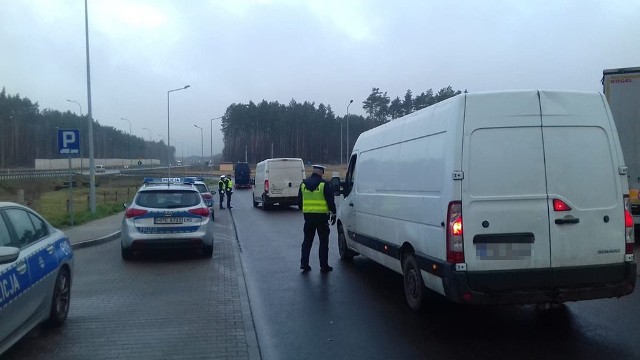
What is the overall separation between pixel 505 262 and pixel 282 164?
23876mm

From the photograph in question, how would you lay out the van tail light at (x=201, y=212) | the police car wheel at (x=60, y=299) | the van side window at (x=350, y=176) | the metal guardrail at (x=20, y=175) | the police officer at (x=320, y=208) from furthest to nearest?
the metal guardrail at (x=20, y=175)
the van tail light at (x=201, y=212)
the van side window at (x=350, y=176)
the police officer at (x=320, y=208)
the police car wheel at (x=60, y=299)

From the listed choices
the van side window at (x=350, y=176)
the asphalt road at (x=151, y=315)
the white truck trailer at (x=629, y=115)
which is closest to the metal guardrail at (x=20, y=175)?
the asphalt road at (x=151, y=315)

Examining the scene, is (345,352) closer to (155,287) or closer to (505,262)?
(505,262)

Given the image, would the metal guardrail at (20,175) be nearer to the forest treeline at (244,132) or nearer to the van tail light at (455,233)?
the forest treeline at (244,132)

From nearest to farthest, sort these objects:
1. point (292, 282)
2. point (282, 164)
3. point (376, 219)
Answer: point (376, 219), point (292, 282), point (282, 164)

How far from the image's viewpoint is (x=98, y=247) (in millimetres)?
14602

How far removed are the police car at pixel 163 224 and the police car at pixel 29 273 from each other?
4.62 metres

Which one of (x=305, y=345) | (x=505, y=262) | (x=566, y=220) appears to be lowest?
(x=305, y=345)

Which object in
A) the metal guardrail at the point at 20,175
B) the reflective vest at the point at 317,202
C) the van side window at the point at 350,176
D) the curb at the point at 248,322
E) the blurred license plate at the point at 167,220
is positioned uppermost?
the metal guardrail at the point at 20,175

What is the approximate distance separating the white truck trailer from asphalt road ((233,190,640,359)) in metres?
5.32

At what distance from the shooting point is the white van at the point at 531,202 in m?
5.93

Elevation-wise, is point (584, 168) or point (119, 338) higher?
point (584, 168)

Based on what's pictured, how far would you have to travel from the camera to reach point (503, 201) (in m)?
5.95

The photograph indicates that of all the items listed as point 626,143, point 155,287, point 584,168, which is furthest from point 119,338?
point 626,143
